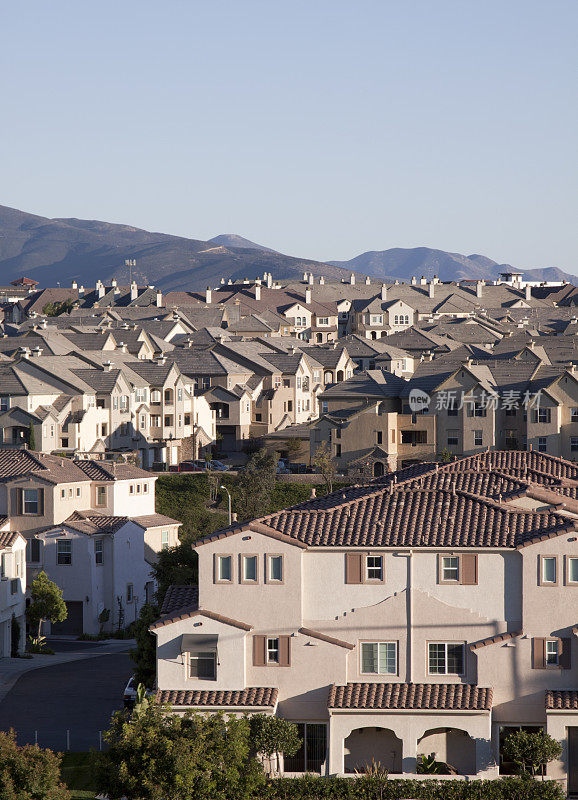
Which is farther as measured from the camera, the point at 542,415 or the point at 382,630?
the point at 542,415

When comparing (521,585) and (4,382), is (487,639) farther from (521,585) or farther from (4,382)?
(4,382)

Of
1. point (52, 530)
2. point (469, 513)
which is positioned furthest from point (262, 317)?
point (469, 513)

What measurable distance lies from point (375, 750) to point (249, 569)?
556cm

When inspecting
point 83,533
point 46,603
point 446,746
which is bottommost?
point 446,746

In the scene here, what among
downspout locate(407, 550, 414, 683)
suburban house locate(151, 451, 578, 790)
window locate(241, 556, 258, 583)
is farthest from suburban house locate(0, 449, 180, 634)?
downspout locate(407, 550, 414, 683)

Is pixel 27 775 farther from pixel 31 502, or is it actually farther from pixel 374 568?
pixel 31 502

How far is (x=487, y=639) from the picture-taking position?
115 feet

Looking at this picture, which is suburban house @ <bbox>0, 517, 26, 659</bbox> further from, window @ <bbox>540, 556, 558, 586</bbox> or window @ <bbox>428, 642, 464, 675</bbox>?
window @ <bbox>540, 556, 558, 586</bbox>

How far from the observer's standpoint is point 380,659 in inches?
1394

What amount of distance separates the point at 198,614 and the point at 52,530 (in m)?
25.6

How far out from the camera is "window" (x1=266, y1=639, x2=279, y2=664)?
35.2 meters

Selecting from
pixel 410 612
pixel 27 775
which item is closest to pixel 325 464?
pixel 410 612

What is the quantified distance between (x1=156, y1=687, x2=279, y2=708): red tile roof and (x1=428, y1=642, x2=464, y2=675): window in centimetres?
410

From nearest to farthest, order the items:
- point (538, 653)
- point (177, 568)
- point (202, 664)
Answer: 1. point (538, 653)
2. point (202, 664)
3. point (177, 568)
